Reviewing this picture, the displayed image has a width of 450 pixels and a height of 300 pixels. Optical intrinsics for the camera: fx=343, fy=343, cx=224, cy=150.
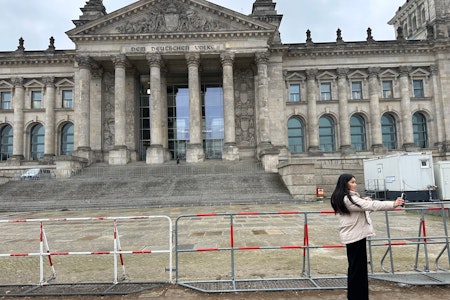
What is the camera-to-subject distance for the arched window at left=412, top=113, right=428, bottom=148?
140 ft

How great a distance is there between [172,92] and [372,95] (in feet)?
80.0

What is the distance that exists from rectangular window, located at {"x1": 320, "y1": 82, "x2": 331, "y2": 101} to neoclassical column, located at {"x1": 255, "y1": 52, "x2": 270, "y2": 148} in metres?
9.49

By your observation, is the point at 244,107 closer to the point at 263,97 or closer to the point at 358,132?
the point at 263,97

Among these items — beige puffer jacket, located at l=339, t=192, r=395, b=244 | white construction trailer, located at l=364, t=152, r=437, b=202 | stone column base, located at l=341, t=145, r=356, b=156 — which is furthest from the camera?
stone column base, located at l=341, t=145, r=356, b=156

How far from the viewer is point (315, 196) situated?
23.8 m

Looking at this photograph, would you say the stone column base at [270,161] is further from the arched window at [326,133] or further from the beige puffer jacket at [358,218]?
the beige puffer jacket at [358,218]

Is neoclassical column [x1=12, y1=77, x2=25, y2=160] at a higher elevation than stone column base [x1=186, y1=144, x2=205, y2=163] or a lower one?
higher

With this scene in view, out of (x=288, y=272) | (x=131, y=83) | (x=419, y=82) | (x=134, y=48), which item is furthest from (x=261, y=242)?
(x=419, y=82)

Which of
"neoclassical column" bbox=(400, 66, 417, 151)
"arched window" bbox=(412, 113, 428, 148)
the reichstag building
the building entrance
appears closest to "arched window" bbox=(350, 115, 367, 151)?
the reichstag building

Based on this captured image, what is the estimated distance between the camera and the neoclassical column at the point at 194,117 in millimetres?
34844

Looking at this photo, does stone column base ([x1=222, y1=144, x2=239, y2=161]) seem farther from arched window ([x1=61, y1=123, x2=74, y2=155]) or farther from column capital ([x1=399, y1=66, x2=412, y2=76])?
column capital ([x1=399, y1=66, x2=412, y2=76])

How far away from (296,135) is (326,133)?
3.74 m

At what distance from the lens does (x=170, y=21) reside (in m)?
36.7

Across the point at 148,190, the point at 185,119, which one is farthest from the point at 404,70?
the point at 148,190
